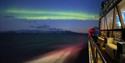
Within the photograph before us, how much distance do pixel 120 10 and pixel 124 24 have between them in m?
0.54

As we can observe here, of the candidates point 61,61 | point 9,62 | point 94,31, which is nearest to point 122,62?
point 94,31

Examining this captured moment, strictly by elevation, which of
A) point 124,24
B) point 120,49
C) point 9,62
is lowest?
point 9,62

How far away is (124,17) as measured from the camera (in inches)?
258

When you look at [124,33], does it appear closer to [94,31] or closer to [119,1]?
[119,1]

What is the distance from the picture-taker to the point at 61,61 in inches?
1073

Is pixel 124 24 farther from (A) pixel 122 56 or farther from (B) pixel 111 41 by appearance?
(A) pixel 122 56

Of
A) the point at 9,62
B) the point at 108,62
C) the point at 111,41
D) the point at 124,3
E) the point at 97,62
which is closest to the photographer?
the point at 108,62

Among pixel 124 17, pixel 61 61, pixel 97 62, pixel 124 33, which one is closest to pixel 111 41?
pixel 124 17

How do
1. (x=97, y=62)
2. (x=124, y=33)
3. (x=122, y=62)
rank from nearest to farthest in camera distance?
(x=122, y=62) → (x=97, y=62) → (x=124, y=33)

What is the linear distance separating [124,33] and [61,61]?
22.5 m

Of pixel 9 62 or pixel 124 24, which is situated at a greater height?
pixel 124 24

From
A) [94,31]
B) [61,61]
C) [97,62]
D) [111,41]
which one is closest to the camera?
[97,62]

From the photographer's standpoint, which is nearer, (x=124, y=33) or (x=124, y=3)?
(x=124, y=33)

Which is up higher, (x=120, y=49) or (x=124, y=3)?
(x=124, y=3)
